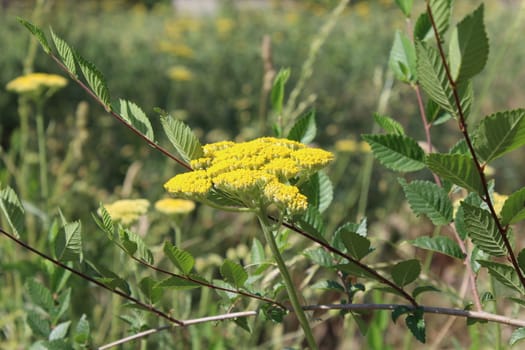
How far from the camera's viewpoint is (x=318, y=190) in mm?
582

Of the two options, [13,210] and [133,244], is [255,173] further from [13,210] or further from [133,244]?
[13,210]

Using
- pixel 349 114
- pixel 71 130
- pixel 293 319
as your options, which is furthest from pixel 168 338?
pixel 349 114

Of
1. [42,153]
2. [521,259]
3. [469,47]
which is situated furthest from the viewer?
[42,153]

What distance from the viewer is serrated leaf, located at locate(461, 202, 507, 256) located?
43cm

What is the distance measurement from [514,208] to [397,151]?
0.09 meters

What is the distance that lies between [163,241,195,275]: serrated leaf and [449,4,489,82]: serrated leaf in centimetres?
21

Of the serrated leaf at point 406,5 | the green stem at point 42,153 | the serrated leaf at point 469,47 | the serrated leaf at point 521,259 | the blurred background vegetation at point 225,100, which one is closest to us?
the serrated leaf at point 469,47

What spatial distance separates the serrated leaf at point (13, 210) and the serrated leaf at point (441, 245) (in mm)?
304

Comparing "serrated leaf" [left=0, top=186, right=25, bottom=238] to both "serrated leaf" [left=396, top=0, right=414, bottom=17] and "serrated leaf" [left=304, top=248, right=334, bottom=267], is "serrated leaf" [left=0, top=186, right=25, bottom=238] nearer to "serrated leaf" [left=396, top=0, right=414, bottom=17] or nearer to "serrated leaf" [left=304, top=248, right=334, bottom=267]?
"serrated leaf" [left=304, top=248, right=334, bottom=267]

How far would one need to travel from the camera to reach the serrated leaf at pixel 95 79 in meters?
0.49

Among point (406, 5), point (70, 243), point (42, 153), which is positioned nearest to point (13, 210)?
point (70, 243)

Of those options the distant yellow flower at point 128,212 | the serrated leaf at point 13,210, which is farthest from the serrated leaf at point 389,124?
the distant yellow flower at point 128,212

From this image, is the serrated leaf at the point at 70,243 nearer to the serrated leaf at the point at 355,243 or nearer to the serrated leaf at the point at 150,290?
the serrated leaf at the point at 150,290

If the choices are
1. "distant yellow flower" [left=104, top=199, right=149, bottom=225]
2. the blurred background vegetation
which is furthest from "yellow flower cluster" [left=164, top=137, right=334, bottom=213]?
the blurred background vegetation
